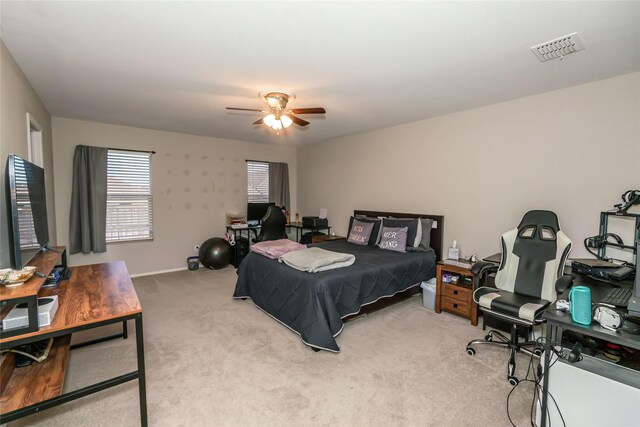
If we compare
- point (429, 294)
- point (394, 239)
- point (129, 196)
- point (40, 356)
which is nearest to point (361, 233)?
point (394, 239)

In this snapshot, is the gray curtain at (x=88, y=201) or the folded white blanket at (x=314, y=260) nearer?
the folded white blanket at (x=314, y=260)

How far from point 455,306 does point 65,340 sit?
3.56 metres

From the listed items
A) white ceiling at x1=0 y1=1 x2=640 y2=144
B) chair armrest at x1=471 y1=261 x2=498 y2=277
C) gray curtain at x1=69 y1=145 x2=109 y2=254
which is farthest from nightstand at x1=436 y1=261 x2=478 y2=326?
gray curtain at x1=69 y1=145 x2=109 y2=254

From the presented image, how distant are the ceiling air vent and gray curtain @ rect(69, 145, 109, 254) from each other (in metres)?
5.41

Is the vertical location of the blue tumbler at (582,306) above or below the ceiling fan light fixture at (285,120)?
below

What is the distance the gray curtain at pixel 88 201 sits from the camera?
14.1 ft

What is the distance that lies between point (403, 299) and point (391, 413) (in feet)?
6.26

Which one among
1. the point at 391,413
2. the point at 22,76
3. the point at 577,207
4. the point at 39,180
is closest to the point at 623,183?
the point at 577,207

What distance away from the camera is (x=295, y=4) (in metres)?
1.65

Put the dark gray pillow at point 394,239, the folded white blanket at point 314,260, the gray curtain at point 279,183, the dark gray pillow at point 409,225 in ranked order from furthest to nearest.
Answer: the gray curtain at point 279,183, the dark gray pillow at point 409,225, the dark gray pillow at point 394,239, the folded white blanket at point 314,260

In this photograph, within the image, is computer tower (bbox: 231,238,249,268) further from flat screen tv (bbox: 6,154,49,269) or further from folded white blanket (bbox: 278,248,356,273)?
flat screen tv (bbox: 6,154,49,269)

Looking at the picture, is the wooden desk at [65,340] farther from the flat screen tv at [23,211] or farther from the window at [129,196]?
the window at [129,196]

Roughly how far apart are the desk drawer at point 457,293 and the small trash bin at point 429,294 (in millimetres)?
122

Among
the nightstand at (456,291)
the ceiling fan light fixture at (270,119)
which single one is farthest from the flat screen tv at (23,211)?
the nightstand at (456,291)
